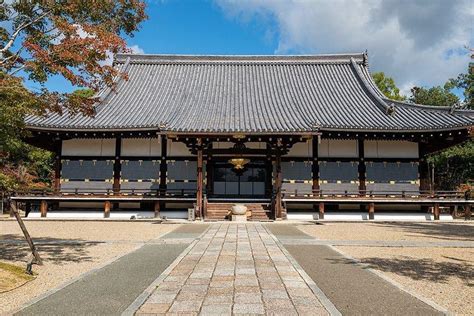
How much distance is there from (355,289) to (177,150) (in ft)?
→ 52.3

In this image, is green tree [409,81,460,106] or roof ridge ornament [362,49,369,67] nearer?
roof ridge ornament [362,49,369,67]

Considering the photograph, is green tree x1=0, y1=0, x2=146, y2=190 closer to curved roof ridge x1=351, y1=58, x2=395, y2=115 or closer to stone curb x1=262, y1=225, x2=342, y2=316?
stone curb x1=262, y1=225, x2=342, y2=316

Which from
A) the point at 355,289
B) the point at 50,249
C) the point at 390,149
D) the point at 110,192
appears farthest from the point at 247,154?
the point at 355,289

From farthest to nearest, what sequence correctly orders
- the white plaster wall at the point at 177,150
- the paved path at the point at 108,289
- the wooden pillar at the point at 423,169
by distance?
1. the white plaster wall at the point at 177,150
2. the wooden pillar at the point at 423,169
3. the paved path at the point at 108,289

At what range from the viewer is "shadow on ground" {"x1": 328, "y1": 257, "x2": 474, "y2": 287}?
683 centimetres

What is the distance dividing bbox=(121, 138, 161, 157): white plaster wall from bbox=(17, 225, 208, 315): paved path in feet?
40.5

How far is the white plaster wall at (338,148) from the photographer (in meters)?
20.3

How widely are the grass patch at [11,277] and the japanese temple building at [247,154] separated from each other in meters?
11.2

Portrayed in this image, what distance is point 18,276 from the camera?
6355 mm

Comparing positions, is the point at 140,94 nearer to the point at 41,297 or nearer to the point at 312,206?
the point at 312,206

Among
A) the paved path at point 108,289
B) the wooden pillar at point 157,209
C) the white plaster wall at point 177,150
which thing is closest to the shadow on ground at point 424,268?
the paved path at point 108,289

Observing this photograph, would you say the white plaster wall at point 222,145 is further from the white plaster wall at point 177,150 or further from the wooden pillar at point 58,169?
the wooden pillar at point 58,169

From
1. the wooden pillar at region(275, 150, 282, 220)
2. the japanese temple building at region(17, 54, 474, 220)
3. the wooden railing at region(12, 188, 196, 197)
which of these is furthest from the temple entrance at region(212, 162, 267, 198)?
the wooden pillar at region(275, 150, 282, 220)

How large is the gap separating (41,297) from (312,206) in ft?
54.0
